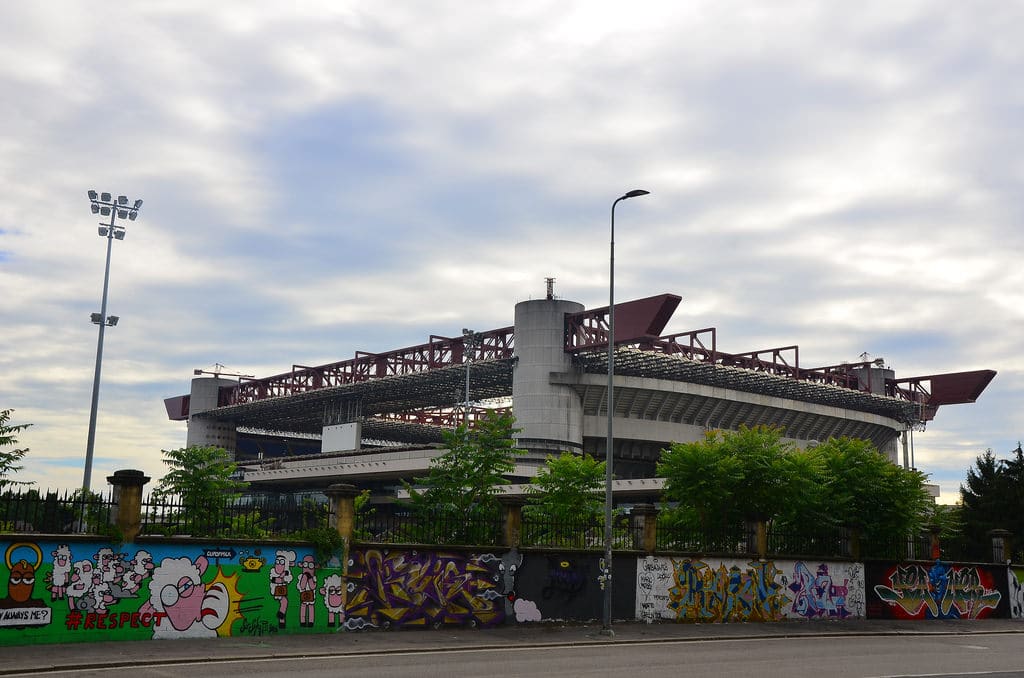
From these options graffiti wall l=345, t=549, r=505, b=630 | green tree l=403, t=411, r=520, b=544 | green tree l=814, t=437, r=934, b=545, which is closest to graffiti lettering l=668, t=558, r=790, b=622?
green tree l=814, t=437, r=934, b=545

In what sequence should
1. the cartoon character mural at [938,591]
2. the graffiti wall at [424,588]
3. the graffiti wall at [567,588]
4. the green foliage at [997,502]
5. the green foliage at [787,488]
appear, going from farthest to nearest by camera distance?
the green foliage at [997,502]
the cartoon character mural at [938,591]
the green foliage at [787,488]
the graffiti wall at [567,588]
the graffiti wall at [424,588]

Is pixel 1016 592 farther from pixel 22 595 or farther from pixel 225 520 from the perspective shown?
pixel 22 595

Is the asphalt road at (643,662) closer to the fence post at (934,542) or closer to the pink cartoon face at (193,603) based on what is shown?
the pink cartoon face at (193,603)

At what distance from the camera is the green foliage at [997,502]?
61.7m

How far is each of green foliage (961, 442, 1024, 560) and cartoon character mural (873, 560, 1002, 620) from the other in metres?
20.5

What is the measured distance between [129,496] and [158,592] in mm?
2291

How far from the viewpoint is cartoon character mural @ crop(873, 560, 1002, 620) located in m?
37.8

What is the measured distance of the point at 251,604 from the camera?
23.7m

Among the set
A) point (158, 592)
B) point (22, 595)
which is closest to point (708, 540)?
point (158, 592)

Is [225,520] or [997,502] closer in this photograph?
[225,520]

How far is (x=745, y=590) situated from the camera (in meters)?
33.2

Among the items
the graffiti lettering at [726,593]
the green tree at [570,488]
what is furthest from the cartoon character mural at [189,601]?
the green tree at [570,488]

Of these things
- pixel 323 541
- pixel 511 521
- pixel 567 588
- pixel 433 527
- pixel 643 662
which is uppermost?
pixel 511 521

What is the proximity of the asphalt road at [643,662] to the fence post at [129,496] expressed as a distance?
162 inches
